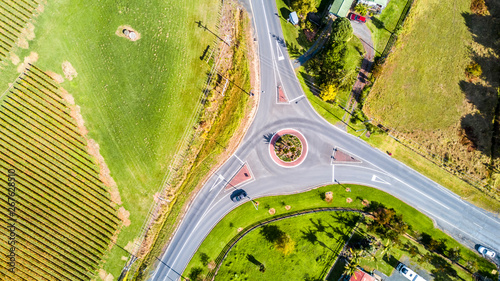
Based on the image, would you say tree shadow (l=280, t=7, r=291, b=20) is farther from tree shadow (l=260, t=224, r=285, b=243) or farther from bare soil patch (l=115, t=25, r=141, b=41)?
tree shadow (l=260, t=224, r=285, b=243)

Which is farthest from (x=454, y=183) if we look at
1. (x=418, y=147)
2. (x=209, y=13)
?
(x=209, y=13)

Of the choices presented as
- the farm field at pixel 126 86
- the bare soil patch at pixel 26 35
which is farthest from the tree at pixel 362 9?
the bare soil patch at pixel 26 35

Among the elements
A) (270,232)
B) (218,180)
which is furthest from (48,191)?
(270,232)

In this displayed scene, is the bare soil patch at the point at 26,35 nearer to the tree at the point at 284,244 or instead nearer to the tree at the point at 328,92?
the tree at the point at 328,92

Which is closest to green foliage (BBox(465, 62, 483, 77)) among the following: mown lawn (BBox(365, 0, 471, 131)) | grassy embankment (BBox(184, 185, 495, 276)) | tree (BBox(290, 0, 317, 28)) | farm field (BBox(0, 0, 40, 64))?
mown lawn (BBox(365, 0, 471, 131))

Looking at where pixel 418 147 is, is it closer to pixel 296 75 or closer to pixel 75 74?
pixel 296 75
